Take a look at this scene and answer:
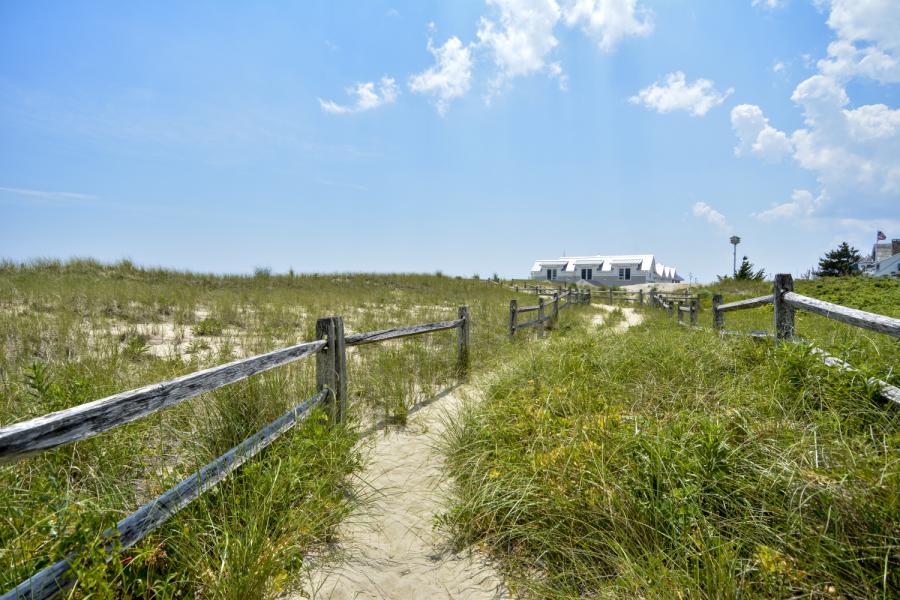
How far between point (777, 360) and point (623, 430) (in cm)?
204

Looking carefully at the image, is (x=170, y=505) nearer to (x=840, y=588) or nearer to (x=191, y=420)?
(x=191, y=420)

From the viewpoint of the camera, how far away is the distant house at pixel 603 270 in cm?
5884

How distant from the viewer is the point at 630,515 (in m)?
2.69

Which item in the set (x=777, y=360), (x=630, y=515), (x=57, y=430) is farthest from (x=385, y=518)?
(x=777, y=360)

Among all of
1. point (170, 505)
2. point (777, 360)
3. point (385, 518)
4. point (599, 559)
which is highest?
point (777, 360)

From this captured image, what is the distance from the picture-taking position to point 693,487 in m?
2.51

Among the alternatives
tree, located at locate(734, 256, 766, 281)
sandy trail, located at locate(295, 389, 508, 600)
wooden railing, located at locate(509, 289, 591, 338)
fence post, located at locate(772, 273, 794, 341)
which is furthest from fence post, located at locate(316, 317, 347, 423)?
tree, located at locate(734, 256, 766, 281)

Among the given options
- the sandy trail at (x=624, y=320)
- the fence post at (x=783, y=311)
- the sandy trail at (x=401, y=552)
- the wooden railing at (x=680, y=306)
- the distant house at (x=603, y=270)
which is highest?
the distant house at (x=603, y=270)

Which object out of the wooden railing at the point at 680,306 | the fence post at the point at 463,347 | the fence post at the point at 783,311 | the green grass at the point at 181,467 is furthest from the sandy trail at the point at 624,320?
the green grass at the point at 181,467

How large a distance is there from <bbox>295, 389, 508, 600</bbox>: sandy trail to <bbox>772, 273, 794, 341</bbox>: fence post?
4.73 metres

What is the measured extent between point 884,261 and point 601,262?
109 ft

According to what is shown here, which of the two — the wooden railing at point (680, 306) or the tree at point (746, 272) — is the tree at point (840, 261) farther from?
the wooden railing at point (680, 306)

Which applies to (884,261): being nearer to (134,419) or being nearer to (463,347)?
(463,347)

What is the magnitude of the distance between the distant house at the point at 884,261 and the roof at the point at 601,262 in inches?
874
